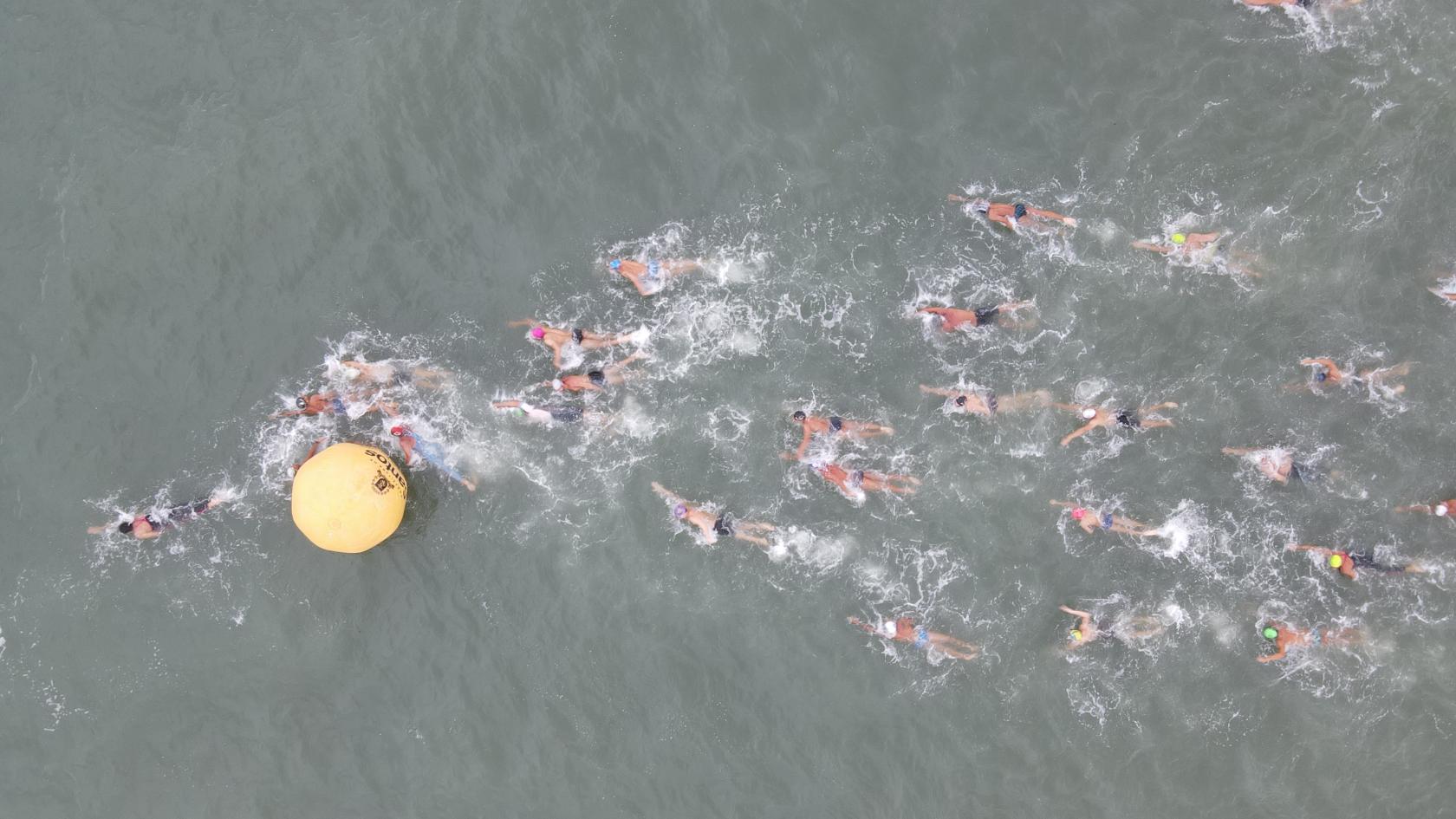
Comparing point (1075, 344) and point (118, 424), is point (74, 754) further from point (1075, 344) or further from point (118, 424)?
point (1075, 344)

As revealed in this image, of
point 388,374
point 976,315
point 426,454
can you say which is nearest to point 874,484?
point 976,315

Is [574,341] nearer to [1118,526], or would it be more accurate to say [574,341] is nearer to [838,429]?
[838,429]

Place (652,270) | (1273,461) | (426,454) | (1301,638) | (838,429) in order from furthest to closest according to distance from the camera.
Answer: (652,270) → (426,454) → (838,429) → (1273,461) → (1301,638)

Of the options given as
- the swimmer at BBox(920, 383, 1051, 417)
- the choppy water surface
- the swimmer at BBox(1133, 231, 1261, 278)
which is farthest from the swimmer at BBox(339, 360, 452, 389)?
the swimmer at BBox(1133, 231, 1261, 278)

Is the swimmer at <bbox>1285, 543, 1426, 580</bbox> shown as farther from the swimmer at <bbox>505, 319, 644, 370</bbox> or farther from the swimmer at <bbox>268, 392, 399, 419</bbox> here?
the swimmer at <bbox>268, 392, 399, 419</bbox>

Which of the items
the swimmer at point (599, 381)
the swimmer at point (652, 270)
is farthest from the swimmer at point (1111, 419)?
the swimmer at point (599, 381)

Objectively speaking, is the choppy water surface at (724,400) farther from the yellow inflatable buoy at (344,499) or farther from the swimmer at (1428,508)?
the yellow inflatable buoy at (344,499)
